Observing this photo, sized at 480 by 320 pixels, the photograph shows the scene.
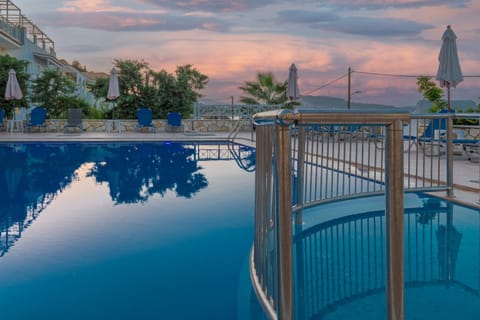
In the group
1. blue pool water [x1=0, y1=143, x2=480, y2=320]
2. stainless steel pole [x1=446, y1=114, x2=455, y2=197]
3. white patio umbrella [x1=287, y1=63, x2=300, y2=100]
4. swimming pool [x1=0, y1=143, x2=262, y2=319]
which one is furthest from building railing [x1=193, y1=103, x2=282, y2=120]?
stainless steel pole [x1=446, y1=114, x2=455, y2=197]

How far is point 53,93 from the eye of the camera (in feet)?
67.9

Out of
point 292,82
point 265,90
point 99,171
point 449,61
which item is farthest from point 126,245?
point 265,90

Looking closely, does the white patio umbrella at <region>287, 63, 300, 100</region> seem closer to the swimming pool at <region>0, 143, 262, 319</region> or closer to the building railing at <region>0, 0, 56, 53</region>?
the swimming pool at <region>0, 143, 262, 319</region>

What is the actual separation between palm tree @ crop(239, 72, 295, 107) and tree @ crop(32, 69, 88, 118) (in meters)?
10.3

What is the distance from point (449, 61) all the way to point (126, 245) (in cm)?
953

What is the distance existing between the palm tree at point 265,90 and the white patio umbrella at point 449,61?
15939 mm

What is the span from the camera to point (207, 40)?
22094mm

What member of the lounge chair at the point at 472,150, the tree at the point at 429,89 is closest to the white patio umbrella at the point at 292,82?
the lounge chair at the point at 472,150

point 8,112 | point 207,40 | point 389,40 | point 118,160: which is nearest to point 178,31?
Answer: point 207,40

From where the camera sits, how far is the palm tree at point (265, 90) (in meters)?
26.9

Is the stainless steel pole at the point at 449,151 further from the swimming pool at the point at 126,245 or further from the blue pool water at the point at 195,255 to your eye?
the swimming pool at the point at 126,245

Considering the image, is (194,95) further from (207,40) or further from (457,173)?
(457,173)

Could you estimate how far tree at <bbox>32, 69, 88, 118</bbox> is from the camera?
20438 mm

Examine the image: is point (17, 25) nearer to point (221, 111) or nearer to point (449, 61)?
point (221, 111)
